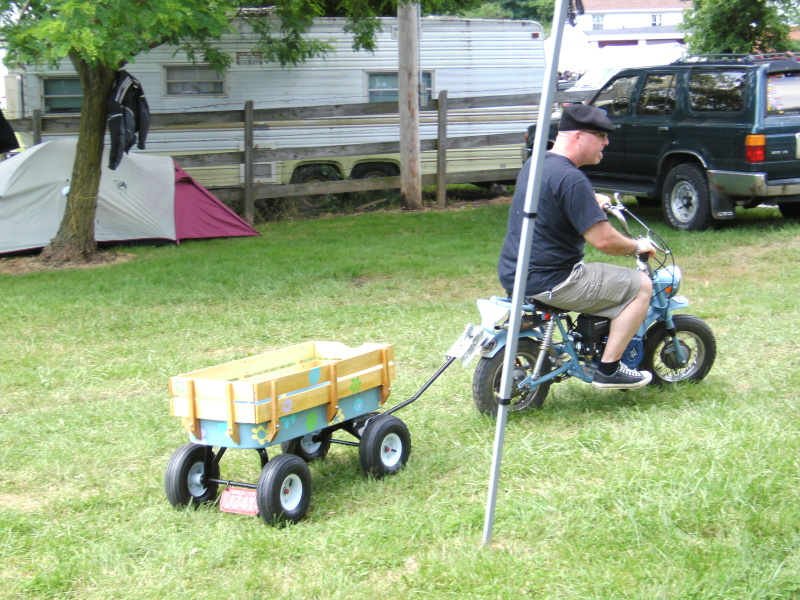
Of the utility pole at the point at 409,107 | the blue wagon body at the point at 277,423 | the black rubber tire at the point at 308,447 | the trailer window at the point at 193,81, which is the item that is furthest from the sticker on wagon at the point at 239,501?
the trailer window at the point at 193,81

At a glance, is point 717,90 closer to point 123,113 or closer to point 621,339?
point 621,339

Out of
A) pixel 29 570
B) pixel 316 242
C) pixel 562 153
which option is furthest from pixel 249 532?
pixel 316 242

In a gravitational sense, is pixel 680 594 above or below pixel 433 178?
below

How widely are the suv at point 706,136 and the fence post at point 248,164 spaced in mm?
4984

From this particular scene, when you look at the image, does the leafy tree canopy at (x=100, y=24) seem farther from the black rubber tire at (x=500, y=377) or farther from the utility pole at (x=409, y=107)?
the black rubber tire at (x=500, y=377)

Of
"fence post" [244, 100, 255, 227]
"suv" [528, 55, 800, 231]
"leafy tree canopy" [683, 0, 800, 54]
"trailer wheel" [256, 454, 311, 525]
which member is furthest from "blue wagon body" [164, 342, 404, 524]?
"leafy tree canopy" [683, 0, 800, 54]

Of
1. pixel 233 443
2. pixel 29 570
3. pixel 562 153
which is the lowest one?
pixel 29 570

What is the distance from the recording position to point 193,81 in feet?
45.9

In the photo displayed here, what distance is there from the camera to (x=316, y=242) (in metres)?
11.8

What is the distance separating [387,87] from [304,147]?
7.21 ft

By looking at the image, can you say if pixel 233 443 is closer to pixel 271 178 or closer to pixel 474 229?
pixel 474 229

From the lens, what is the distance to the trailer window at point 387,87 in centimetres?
1513

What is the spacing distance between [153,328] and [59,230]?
3.91 metres

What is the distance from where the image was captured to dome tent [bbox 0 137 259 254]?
36.8ft
